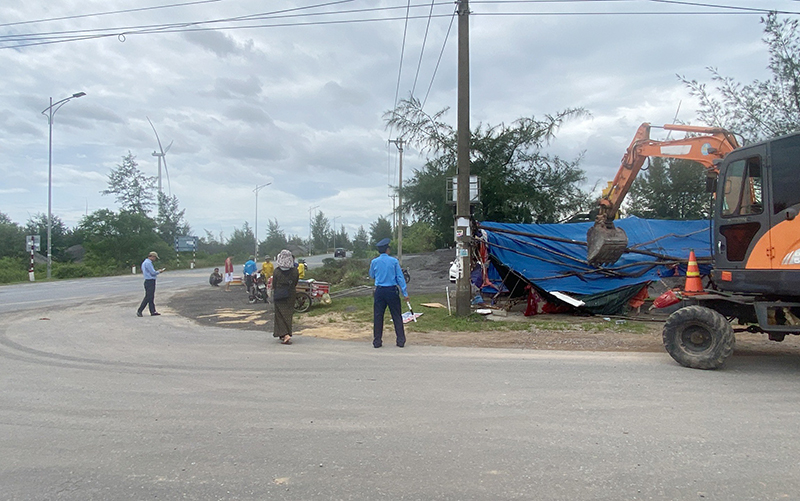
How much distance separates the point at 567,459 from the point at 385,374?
3.29 m

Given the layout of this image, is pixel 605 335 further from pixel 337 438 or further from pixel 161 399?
pixel 161 399

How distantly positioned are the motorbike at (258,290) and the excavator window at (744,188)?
1403cm

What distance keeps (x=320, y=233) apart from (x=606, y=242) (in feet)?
368

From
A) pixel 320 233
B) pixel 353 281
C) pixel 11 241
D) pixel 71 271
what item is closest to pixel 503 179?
pixel 353 281

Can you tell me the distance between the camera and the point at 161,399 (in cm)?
601

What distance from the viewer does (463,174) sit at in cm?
1273

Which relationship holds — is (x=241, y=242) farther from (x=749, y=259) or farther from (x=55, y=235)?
(x=749, y=259)

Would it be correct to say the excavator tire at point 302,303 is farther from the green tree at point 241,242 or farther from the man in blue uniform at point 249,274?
the green tree at point 241,242

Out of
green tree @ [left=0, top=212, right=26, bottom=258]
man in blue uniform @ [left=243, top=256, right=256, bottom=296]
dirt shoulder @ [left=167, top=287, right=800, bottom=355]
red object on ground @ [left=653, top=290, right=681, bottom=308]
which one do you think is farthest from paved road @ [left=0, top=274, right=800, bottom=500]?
green tree @ [left=0, top=212, right=26, bottom=258]

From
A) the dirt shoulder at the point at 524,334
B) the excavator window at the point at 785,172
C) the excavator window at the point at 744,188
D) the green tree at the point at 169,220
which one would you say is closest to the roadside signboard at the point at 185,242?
the green tree at the point at 169,220

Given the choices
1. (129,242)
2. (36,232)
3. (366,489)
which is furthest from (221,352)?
(36,232)

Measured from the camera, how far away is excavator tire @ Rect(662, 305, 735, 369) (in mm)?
7020

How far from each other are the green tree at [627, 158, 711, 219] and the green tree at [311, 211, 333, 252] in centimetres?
9195

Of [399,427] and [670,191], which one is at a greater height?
[670,191]
